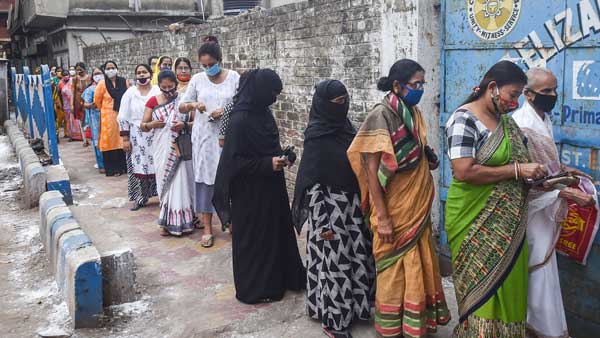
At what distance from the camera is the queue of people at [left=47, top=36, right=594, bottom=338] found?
113 inches

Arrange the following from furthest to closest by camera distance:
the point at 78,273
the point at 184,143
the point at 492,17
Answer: the point at 184,143 < the point at 492,17 < the point at 78,273

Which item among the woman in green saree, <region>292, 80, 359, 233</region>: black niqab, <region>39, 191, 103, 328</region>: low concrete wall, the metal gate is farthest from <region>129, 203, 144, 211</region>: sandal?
the woman in green saree

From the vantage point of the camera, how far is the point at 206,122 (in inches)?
209

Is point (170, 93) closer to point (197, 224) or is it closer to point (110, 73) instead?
point (197, 224)

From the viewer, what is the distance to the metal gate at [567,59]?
3299 mm

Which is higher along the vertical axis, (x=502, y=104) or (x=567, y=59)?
(x=567, y=59)

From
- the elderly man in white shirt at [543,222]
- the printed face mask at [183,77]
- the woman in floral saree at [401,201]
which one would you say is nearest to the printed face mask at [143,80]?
the printed face mask at [183,77]

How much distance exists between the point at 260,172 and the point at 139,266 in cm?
170

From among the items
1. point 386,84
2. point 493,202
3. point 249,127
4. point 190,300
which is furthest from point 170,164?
point 493,202

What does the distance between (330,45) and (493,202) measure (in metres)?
3.34

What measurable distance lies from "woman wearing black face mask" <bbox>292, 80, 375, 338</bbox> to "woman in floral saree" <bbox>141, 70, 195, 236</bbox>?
2375 mm

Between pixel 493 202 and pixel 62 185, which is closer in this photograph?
pixel 493 202

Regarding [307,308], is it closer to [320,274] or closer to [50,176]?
[320,274]

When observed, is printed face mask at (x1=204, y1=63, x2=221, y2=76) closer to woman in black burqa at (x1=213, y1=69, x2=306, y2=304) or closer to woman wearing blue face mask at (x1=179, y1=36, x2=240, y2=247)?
woman wearing blue face mask at (x1=179, y1=36, x2=240, y2=247)
